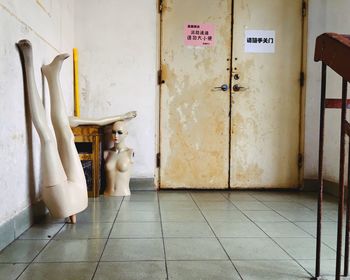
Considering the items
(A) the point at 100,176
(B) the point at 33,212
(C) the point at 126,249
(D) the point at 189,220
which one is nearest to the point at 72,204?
(B) the point at 33,212

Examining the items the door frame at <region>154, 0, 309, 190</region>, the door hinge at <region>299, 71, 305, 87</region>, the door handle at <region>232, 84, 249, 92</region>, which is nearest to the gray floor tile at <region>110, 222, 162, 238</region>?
the door frame at <region>154, 0, 309, 190</region>

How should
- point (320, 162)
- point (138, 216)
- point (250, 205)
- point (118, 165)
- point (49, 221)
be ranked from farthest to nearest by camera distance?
point (118, 165) < point (250, 205) < point (138, 216) < point (49, 221) < point (320, 162)

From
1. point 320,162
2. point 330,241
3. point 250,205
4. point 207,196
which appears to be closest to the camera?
point 320,162

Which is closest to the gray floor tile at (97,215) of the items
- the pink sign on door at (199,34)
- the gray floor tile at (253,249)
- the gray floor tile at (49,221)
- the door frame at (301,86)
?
the gray floor tile at (49,221)

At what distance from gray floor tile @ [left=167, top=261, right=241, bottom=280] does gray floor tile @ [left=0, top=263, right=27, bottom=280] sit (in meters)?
0.66

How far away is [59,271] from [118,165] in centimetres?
170

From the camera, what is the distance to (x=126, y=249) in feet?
5.81

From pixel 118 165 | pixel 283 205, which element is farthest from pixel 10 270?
pixel 283 205

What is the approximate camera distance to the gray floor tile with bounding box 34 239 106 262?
5.34ft

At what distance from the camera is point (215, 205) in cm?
286

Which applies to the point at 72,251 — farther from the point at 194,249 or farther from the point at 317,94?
the point at 317,94

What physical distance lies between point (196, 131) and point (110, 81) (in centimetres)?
103

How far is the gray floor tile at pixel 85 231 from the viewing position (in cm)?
198

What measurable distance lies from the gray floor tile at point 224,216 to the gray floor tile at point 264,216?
61 mm
